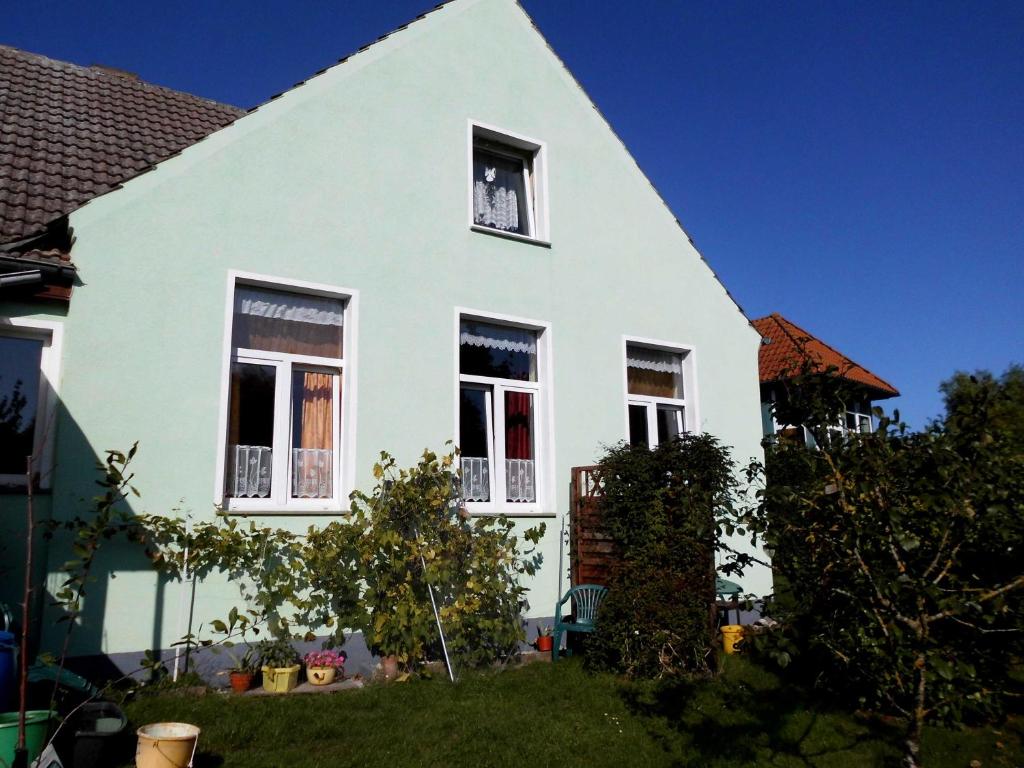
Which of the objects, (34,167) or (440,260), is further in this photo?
(440,260)

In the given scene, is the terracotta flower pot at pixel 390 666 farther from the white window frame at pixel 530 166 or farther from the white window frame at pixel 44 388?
the white window frame at pixel 530 166

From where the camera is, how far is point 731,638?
869cm

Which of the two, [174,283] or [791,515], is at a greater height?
[174,283]

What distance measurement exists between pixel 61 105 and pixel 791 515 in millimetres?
9270

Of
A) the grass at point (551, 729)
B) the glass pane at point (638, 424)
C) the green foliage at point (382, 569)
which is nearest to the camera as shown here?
the grass at point (551, 729)

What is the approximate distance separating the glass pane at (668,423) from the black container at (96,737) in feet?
24.9

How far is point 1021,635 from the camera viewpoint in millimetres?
5805

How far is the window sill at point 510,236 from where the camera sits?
931 centimetres

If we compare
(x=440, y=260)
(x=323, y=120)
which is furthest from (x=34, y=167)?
(x=440, y=260)

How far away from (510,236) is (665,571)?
431 centimetres

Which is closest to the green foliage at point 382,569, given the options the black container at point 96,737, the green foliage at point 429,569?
the green foliage at point 429,569

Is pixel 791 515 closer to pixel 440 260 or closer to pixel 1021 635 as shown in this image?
pixel 1021 635

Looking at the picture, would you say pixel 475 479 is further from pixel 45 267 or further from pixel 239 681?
pixel 45 267

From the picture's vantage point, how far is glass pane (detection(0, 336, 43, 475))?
6527mm
